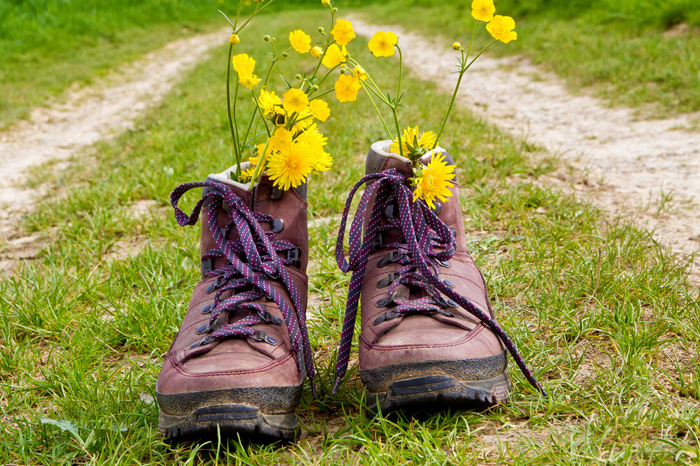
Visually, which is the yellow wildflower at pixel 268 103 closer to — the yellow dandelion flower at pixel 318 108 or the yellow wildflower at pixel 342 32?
the yellow dandelion flower at pixel 318 108

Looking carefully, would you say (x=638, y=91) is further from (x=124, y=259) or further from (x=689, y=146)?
(x=124, y=259)

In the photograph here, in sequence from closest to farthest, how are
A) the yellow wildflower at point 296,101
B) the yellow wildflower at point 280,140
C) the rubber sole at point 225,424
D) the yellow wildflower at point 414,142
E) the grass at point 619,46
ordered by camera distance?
the rubber sole at point 225,424, the yellow wildflower at point 296,101, the yellow wildflower at point 280,140, the yellow wildflower at point 414,142, the grass at point 619,46

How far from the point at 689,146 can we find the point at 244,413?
391 cm

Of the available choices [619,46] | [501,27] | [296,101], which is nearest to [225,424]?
[296,101]

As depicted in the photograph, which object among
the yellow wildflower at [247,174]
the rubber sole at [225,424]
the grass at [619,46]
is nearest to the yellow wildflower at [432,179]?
the yellow wildflower at [247,174]

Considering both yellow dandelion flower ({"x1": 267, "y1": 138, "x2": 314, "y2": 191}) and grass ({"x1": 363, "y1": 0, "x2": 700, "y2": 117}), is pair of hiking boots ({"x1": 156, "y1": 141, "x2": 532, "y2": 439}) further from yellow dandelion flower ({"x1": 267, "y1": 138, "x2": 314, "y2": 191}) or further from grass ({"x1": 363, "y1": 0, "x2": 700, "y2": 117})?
grass ({"x1": 363, "y1": 0, "x2": 700, "y2": 117})

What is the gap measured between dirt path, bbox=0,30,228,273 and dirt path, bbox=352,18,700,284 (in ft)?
10.3

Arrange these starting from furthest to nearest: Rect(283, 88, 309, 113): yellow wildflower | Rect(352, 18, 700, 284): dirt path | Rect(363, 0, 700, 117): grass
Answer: Rect(363, 0, 700, 117): grass → Rect(352, 18, 700, 284): dirt path → Rect(283, 88, 309, 113): yellow wildflower

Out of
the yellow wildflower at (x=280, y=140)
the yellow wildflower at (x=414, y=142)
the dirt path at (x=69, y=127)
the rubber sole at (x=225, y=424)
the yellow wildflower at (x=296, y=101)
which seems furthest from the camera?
the dirt path at (x=69, y=127)

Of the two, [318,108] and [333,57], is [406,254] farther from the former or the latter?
[333,57]

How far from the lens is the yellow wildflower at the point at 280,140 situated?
1.51 m

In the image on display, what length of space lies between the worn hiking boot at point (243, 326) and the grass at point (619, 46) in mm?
4254

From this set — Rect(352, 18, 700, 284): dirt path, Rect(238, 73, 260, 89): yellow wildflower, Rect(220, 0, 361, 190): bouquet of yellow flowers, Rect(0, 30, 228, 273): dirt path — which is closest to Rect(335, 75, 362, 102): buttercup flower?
Rect(220, 0, 361, 190): bouquet of yellow flowers

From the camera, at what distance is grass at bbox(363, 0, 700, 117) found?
5246 millimetres
